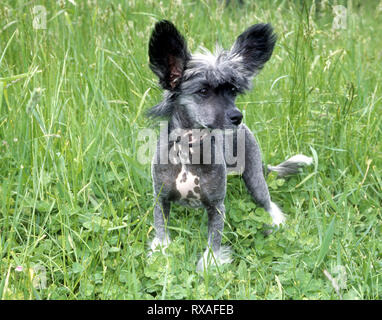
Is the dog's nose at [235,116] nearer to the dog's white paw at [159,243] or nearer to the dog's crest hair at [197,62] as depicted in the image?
the dog's crest hair at [197,62]

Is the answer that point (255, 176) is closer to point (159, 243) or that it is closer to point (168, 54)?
point (159, 243)

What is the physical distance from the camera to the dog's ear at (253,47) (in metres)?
3.22

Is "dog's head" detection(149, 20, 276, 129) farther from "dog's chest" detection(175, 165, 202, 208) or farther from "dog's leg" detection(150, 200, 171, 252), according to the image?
"dog's leg" detection(150, 200, 171, 252)

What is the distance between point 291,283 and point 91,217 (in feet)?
4.35

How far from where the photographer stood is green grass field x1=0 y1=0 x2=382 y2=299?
115 inches

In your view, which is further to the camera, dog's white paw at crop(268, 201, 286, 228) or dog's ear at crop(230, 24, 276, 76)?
dog's white paw at crop(268, 201, 286, 228)

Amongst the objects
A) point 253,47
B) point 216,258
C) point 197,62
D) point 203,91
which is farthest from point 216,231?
point 253,47

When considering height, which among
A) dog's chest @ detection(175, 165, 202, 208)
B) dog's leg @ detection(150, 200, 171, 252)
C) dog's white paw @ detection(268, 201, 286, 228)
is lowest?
dog's white paw @ detection(268, 201, 286, 228)

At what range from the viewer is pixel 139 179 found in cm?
380

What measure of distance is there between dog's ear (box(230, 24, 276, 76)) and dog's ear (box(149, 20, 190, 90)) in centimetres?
39

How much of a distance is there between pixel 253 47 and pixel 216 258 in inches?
54.6

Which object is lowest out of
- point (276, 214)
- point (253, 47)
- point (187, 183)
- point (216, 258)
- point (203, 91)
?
point (276, 214)

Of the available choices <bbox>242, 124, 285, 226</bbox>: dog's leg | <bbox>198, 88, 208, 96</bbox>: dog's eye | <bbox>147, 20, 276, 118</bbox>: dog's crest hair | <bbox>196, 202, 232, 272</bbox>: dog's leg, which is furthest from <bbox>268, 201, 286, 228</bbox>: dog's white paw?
<bbox>198, 88, 208, 96</bbox>: dog's eye
